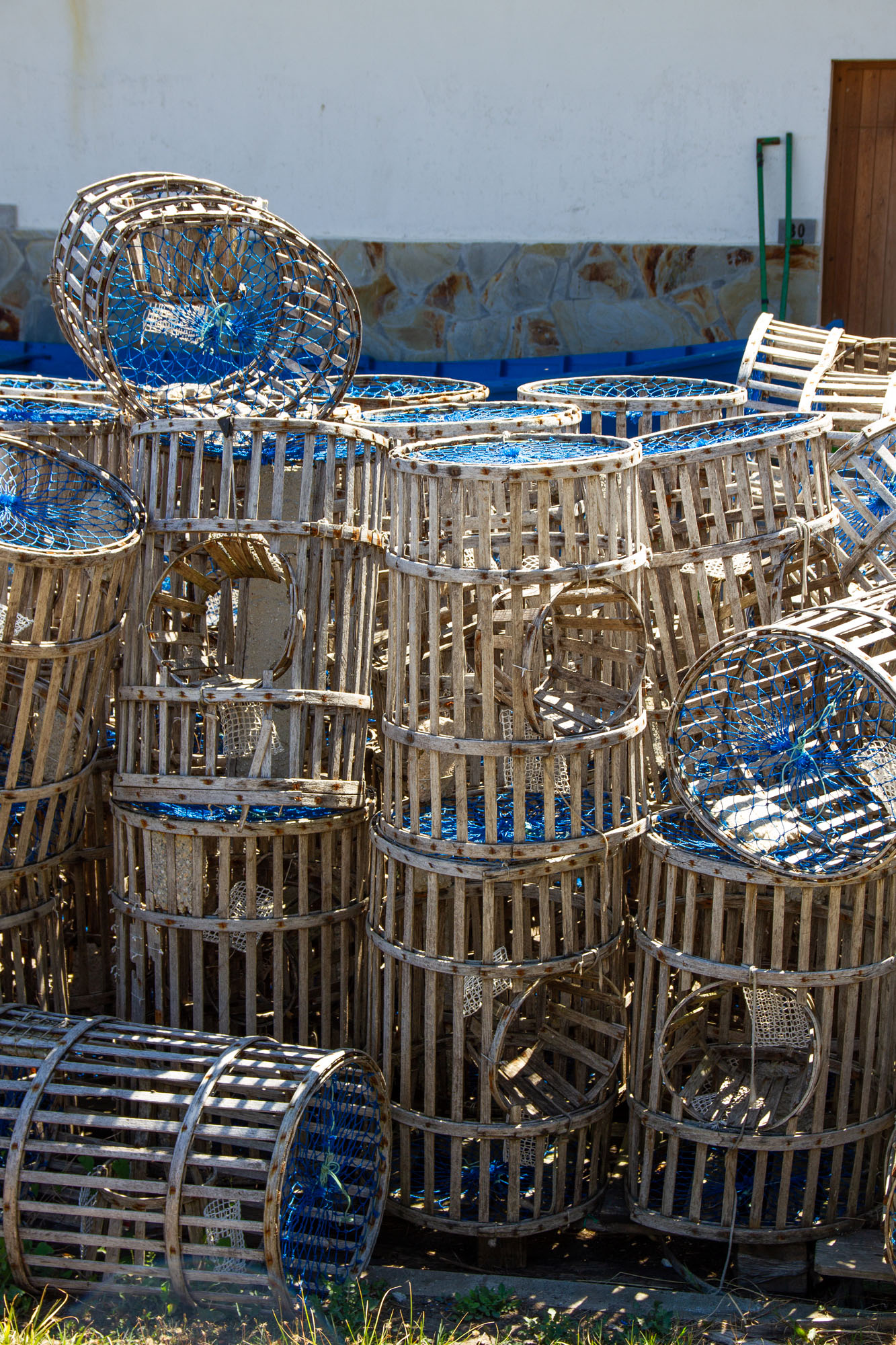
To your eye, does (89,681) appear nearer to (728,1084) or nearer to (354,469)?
(354,469)

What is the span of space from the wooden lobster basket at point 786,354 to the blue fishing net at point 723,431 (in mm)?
1662

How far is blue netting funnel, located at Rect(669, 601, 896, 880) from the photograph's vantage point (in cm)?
344

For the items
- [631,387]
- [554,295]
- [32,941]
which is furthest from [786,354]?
[32,941]

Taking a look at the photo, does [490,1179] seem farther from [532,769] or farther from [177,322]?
[177,322]

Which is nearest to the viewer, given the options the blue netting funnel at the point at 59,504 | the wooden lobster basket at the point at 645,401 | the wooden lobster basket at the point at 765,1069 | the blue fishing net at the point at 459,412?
the wooden lobster basket at the point at 765,1069

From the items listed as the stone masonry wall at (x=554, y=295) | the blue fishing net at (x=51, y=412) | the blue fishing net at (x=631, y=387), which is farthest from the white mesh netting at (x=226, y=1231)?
the stone masonry wall at (x=554, y=295)

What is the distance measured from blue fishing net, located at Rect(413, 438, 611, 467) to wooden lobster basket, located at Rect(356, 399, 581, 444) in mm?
67

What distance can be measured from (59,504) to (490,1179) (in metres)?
2.21

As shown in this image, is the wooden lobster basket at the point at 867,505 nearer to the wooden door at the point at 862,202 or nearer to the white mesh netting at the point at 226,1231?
the white mesh netting at the point at 226,1231

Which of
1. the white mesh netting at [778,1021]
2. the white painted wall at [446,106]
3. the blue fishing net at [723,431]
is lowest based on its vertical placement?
the white mesh netting at [778,1021]

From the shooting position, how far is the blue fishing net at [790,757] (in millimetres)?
3572

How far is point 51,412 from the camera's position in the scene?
4.88 metres

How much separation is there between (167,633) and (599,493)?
1.50m

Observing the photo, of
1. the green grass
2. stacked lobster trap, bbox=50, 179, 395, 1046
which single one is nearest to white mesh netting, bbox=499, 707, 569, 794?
stacked lobster trap, bbox=50, 179, 395, 1046
